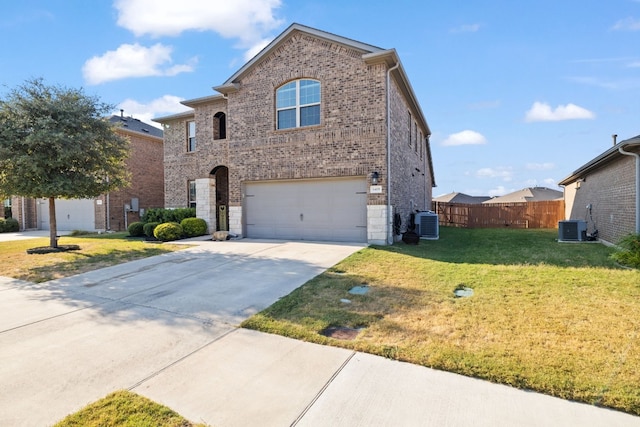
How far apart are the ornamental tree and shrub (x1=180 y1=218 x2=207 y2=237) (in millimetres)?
3483

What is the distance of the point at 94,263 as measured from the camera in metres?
9.04

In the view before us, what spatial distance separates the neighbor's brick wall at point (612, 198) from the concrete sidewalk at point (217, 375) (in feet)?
34.1

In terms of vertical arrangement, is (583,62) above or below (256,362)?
above

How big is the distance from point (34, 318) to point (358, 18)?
37.5ft

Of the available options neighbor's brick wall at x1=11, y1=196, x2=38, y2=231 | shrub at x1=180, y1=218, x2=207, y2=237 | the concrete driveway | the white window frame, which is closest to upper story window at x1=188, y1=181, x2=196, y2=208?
the white window frame

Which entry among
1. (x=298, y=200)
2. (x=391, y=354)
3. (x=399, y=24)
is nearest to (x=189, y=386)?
(x=391, y=354)

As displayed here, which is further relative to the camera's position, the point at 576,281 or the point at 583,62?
the point at 583,62

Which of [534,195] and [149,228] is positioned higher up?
[534,195]

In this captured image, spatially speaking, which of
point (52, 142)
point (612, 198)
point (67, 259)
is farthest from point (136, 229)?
point (612, 198)

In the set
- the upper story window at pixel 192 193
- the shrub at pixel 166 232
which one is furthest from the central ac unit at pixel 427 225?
the upper story window at pixel 192 193

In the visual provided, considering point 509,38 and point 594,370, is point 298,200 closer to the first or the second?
point 509,38

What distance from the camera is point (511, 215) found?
73.6 feet

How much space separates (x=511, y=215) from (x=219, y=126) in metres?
19.3

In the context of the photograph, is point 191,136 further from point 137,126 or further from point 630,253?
point 630,253
